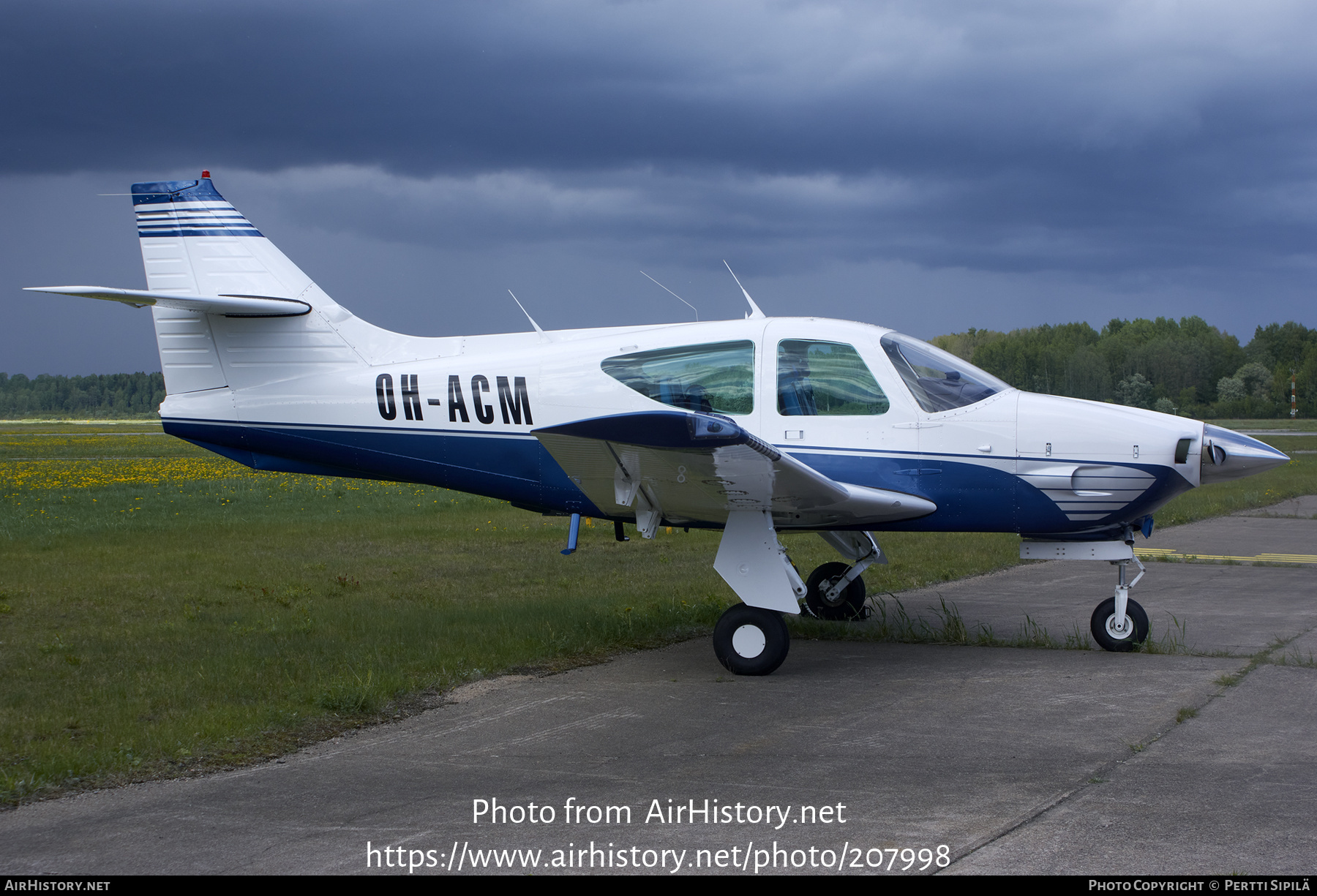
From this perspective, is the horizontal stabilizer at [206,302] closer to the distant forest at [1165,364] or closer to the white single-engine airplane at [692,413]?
the white single-engine airplane at [692,413]

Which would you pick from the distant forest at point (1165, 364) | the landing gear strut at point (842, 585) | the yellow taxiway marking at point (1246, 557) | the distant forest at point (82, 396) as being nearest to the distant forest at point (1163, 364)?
the distant forest at point (1165, 364)

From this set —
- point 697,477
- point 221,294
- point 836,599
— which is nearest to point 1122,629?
point 836,599

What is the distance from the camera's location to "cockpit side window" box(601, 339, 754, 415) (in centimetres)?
779

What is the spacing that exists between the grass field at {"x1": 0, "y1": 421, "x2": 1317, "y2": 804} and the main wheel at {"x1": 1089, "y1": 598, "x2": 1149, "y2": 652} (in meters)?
1.69

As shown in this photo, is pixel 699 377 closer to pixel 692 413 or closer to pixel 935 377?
pixel 692 413

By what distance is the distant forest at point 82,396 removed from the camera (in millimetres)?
160250

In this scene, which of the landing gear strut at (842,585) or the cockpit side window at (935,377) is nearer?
the cockpit side window at (935,377)

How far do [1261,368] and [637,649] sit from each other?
100 m

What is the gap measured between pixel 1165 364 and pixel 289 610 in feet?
307

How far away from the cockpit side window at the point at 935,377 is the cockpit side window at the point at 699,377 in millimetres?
1084

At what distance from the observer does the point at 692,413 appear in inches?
258

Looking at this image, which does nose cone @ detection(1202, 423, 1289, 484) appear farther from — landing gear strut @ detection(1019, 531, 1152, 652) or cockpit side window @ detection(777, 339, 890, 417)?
cockpit side window @ detection(777, 339, 890, 417)

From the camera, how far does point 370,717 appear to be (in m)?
6.12
